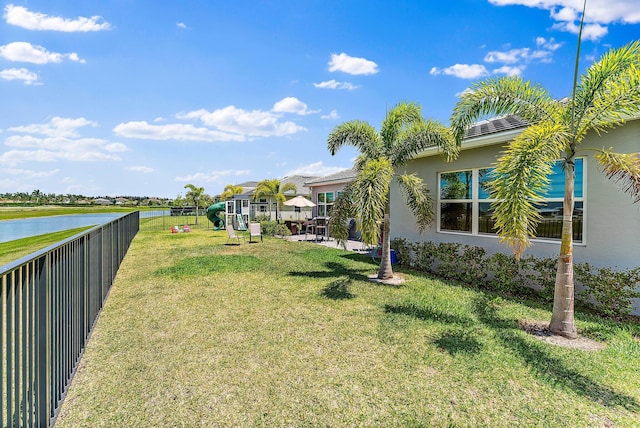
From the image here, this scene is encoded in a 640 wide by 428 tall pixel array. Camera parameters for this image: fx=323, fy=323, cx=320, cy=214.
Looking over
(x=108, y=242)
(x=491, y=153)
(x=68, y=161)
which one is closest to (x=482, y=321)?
(x=491, y=153)

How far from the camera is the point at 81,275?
165 inches

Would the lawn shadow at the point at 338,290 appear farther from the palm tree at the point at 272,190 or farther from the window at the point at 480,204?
the palm tree at the point at 272,190

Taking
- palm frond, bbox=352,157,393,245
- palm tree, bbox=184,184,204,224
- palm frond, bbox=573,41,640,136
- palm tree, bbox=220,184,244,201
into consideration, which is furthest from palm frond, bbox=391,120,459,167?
palm tree, bbox=220,184,244,201

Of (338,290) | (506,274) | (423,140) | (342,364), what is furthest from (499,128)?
(342,364)

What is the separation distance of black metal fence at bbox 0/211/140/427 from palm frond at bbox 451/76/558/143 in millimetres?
6437

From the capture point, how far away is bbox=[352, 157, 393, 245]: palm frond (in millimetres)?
6828

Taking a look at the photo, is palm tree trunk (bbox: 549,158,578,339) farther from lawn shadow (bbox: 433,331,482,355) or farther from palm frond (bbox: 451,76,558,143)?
lawn shadow (bbox: 433,331,482,355)

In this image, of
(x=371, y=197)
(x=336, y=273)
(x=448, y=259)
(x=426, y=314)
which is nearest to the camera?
(x=426, y=314)

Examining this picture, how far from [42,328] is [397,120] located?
7.90 m

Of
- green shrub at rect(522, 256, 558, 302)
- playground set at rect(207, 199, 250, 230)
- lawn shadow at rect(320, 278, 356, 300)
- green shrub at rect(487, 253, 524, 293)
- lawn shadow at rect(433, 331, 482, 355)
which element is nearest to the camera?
lawn shadow at rect(433, 331, 482, 355)

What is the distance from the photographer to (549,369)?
394cm

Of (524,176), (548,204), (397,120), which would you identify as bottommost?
(548,204)

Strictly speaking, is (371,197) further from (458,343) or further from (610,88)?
(610,88)

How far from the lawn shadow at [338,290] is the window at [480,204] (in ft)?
11.7
